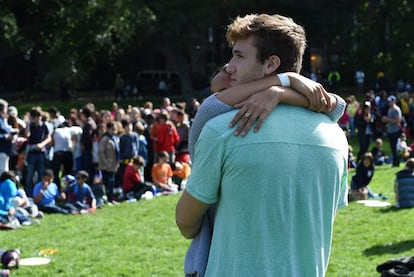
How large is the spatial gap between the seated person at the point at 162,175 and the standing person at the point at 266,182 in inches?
506

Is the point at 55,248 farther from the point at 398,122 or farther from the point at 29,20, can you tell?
the point at 29,20

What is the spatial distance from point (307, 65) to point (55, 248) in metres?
41.3

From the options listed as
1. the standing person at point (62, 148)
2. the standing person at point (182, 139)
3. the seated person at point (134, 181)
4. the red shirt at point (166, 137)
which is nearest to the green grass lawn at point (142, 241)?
the seated person at point (134, 181)

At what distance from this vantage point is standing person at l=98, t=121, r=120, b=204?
1454 centimetres

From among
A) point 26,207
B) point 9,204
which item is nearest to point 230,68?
point 9,204

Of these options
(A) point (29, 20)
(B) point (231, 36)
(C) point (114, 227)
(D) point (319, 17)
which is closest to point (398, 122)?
(C) point (114, 227)

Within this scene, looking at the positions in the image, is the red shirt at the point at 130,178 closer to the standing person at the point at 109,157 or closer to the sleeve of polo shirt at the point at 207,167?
the standing person at the point at 109,157

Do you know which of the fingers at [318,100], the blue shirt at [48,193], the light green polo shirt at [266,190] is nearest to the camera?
the light green polo shirt at [266,190]

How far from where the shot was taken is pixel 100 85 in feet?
160

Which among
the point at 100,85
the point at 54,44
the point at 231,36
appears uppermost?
the point at 231,36

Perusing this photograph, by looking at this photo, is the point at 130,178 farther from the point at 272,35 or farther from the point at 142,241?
the point at 272,35


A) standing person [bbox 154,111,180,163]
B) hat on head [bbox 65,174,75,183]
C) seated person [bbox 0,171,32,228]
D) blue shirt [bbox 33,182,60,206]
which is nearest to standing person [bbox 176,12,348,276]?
seated person [bbox 0,171,32,228]

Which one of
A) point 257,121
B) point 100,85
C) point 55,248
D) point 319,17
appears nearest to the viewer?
point 257,121

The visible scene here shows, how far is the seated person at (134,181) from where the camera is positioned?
15.0m
